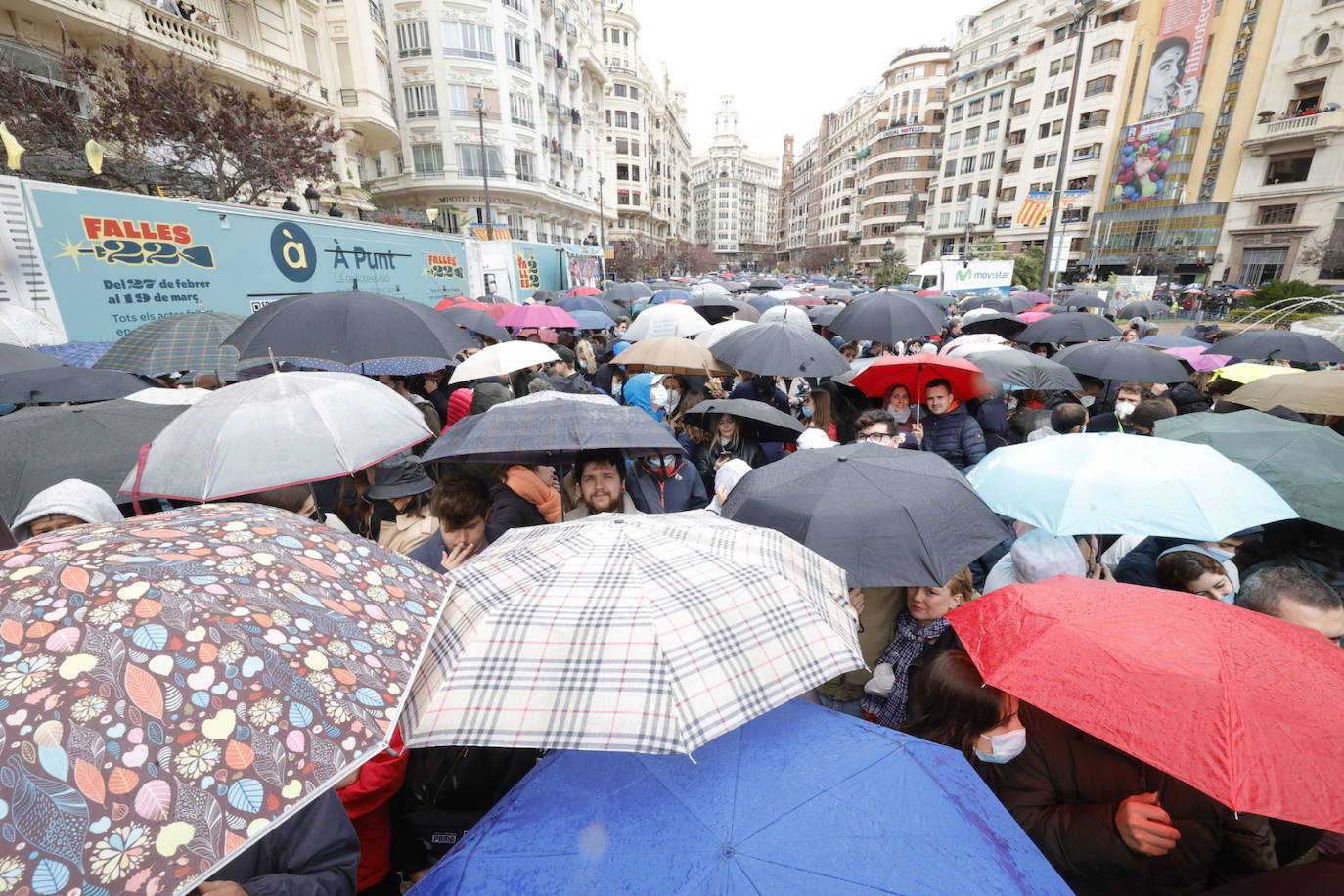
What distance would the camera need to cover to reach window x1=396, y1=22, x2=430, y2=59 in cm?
3203

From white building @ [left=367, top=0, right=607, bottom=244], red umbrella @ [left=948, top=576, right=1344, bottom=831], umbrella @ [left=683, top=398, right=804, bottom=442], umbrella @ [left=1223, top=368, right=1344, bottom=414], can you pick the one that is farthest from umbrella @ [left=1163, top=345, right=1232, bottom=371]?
white building @ [left=367, top=0, right=607, bottom=244]

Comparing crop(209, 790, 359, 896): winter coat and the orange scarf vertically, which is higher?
the orange scarf

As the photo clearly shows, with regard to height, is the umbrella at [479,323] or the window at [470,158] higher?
the window at [470,158]

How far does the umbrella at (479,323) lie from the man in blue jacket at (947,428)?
5.65m

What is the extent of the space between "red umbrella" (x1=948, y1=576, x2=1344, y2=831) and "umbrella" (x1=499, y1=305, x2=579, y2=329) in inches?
325

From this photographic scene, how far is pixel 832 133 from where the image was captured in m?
94.0

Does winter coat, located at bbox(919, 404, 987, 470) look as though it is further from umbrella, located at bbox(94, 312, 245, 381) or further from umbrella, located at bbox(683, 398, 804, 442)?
umbrella, located at bbox(94, 312, 245, 381)

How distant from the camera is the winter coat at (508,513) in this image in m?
3.36

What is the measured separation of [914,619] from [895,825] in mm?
1530

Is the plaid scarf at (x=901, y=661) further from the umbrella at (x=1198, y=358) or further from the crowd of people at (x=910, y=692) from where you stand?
the umbrella at (x=1198, y=358)

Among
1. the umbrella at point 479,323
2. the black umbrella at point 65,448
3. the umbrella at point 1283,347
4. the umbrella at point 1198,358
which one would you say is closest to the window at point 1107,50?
the umbrella at point 1198,358

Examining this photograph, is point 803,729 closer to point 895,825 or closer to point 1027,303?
point 895,825

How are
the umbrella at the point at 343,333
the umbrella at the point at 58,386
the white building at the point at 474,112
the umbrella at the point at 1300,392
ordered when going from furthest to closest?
1. the white building at the point at 474,112
2. the umbrella at the point at 1300,392
3. the umbrella at the point at 58,386
4. the umbrella at the point at 343,333

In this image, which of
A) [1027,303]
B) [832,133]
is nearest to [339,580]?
[1027,303]
